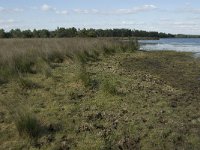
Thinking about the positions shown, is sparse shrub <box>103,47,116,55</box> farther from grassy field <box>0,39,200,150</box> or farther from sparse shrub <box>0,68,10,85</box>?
sparse shrub <box>0,68,10,85</box>

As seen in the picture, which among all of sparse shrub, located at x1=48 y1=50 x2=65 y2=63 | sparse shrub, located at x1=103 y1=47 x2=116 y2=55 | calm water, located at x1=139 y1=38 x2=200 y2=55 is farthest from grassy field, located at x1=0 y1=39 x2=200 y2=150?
calm water, located at x1=139 y1=38 x2=200 y2=55

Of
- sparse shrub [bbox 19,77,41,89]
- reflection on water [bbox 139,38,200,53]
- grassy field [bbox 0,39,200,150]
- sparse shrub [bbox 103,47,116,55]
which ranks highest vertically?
sparse shrub [bbox 19,77,41,89]

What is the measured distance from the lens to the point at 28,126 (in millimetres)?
6688

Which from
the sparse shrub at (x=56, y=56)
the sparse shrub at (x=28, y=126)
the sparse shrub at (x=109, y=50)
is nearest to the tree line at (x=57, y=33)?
the sparse shrub at (x=109, y=50)

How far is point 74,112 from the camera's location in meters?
8.07

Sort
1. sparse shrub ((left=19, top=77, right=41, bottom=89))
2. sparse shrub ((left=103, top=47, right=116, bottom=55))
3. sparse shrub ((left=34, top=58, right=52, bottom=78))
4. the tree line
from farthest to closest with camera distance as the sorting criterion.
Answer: the tree line → sparse shrub ((left=103, top=47, right=116, bottom=55)) → sparse shrub ((left=34, top=58, right=52, bottom=78)) → sparse shrub ((left=19, top=77, right=41, bottom=89))

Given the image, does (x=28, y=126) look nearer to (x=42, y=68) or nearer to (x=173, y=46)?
(x=42, y=68)

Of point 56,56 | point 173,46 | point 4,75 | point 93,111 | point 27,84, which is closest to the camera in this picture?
point 93,111

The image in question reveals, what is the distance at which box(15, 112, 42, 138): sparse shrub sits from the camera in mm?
6648

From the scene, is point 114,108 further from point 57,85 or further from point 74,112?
point 57,85

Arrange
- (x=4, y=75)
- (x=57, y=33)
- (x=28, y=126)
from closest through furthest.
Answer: (x=28, y=126), (x=4, y=75), (x=57, y=33)

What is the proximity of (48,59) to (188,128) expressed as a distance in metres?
9.85

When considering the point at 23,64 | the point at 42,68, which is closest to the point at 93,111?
the point at 42,68

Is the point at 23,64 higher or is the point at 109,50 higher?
the point at 23,64
